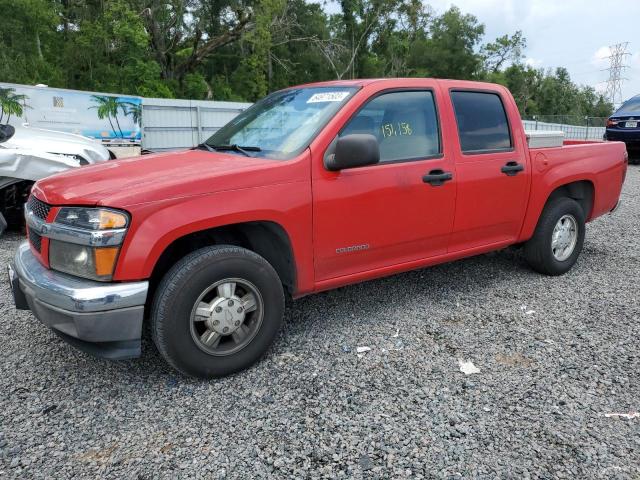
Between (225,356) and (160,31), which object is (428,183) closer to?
(225,356)

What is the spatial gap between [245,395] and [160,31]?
105 feet

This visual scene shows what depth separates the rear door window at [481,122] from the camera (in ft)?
13.2

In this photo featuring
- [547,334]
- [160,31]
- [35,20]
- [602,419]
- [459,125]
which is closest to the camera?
[602,419]

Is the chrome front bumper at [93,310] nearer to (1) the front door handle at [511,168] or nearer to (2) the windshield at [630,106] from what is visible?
(1) the front door handle at [511,168]

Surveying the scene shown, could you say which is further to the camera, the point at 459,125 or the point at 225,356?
the point at 459,125

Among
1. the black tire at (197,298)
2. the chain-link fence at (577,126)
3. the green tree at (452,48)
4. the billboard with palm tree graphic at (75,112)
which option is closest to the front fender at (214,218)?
the black tire at (197,298)

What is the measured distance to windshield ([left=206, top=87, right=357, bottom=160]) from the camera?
3311 mm

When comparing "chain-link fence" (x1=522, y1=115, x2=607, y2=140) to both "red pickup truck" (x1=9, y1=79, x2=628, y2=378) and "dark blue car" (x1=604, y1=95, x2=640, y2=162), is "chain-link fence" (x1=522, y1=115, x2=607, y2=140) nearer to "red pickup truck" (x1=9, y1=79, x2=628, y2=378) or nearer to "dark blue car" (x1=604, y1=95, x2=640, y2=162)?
"dark blue car" (x1=604, y1=95, x2=640, y2=162)

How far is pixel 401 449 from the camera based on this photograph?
7.93 ft

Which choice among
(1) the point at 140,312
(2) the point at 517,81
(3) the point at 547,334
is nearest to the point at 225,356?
(1) the point at 140,312

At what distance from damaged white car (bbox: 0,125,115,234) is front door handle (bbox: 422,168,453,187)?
4909 millimetres

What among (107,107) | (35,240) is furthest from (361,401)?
(107,107)

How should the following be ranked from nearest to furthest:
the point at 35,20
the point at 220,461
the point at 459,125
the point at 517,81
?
the point at 220,461
the point at 459,125
the point at 35,20
the point at 517,81

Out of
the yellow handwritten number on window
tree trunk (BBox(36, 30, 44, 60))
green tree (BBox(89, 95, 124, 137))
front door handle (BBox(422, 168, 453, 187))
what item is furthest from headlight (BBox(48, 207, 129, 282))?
tree trunk (BBox(36, 30, 44, 60))
